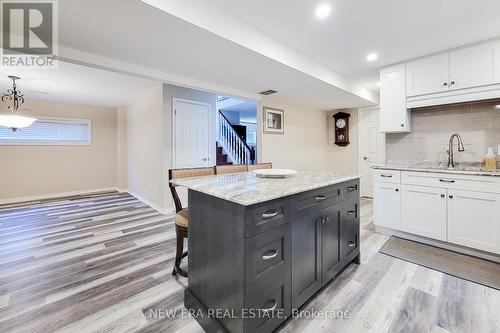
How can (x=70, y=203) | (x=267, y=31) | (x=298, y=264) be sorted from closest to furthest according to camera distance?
(x=298, y=264) → (x=267, y=31) → (x=70, y=203)

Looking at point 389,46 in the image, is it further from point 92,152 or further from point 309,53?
point 92,152

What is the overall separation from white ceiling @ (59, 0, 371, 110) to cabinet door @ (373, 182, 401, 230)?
71.1 inches

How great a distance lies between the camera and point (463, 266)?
2.21 meters

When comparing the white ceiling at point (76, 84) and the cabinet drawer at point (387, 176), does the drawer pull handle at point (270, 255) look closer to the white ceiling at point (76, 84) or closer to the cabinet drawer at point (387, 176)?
the cabinet drawer at point (387, 176)

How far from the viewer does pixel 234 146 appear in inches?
252

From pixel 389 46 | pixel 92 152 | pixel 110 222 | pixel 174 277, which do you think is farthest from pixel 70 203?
pixel 389 46

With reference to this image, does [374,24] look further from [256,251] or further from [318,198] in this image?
[256,251]

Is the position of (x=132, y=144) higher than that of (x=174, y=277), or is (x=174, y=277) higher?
(x=132, y=144)

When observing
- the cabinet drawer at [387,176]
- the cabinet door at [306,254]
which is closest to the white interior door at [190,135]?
the cabinet door at [306,254]

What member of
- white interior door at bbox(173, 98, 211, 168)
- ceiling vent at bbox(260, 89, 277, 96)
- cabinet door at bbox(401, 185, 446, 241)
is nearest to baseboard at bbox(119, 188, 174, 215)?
white interior door at bbox(173, 98, 211, 168)

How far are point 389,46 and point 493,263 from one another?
2628 mm

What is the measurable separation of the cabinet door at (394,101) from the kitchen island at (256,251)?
2.03 metres

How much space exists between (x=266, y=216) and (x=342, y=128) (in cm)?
505

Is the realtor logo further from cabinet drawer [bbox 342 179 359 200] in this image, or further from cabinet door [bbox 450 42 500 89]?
cabinet door [bbox 450 42 500 89]
